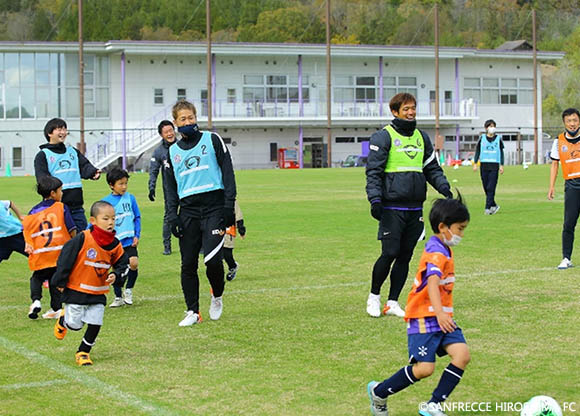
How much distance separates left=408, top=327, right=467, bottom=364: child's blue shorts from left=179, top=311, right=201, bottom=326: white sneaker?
3.53 m

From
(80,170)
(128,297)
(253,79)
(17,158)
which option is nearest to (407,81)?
(253,79)

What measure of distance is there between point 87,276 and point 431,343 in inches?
121

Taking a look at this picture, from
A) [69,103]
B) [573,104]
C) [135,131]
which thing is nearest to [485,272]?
[135,131]

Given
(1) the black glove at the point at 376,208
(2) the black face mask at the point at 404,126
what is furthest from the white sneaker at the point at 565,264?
(1) the black glove at the point at 376,208

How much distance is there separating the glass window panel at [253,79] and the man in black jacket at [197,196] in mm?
61861

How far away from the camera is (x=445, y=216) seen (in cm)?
569

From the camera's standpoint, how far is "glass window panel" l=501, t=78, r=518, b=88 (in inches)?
3071

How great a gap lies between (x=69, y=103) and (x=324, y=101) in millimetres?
19691

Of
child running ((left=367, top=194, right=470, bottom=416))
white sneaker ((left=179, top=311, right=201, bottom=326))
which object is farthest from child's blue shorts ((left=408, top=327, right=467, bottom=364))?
white sneaker ((left=179, top=311, right=201, bottom=326))

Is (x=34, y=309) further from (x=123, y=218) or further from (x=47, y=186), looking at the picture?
(x=123, y=218)

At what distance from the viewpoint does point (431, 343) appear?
557 cm

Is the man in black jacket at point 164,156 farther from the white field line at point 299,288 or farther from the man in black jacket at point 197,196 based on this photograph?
the man in black jacket at point 197,196

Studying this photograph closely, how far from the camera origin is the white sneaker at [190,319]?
8684 millimetres

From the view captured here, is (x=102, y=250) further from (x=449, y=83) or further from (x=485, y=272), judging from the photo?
(x=449, y=83)
